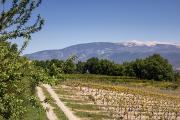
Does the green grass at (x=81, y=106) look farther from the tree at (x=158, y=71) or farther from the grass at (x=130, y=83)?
the tree at (x=158, y=71)

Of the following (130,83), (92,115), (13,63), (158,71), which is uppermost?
(13,63)

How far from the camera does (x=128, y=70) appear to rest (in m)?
164

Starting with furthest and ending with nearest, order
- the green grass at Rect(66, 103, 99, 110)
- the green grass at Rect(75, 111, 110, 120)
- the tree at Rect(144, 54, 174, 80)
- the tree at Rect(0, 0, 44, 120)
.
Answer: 1. the tree at Rect(144, 54, 174, 80)
2. the green grass at Rect(66, 103, 99, 110)
3. the green grass at Rect(75, 111, 110, 120)
4. the tree at Rect(0, 0, 44, 120)

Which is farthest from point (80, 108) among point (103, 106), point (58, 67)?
point (58, 67)

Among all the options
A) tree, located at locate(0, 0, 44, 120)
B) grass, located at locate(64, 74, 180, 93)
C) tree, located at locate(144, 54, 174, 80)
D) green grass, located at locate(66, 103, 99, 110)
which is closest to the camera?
tree, located at locate(0, 0, 44, 120)

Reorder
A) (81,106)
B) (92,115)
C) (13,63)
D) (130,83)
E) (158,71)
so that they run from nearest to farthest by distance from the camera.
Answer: (13,63)
(92,115)
(81,106)
(130,83)
(158,71)

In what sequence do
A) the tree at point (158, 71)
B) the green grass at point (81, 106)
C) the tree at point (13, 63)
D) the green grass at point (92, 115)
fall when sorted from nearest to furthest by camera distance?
the tree at point (13, 63) < the green grass at point (92, 115) < the green grass at point (81, 106) < the tree at point (158, 71)

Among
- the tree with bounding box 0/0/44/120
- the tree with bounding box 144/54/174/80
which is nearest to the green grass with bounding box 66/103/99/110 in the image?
the tree with bounding box 0/0/44/120

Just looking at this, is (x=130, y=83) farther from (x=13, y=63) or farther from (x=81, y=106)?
(x=13, y=63)

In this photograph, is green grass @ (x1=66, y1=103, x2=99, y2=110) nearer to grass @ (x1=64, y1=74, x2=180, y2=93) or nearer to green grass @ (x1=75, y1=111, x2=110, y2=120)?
green grass @ (x1=75, y1=111, x2=110, y2=120)

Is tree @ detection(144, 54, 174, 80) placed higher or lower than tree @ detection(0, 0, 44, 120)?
lower

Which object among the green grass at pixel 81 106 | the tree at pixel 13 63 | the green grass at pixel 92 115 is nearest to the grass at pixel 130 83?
the green grass at pixel 81 106

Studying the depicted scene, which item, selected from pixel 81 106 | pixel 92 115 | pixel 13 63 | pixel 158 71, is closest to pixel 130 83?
pixel 158 71

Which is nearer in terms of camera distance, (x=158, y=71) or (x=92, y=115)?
(x=92, y=115)
